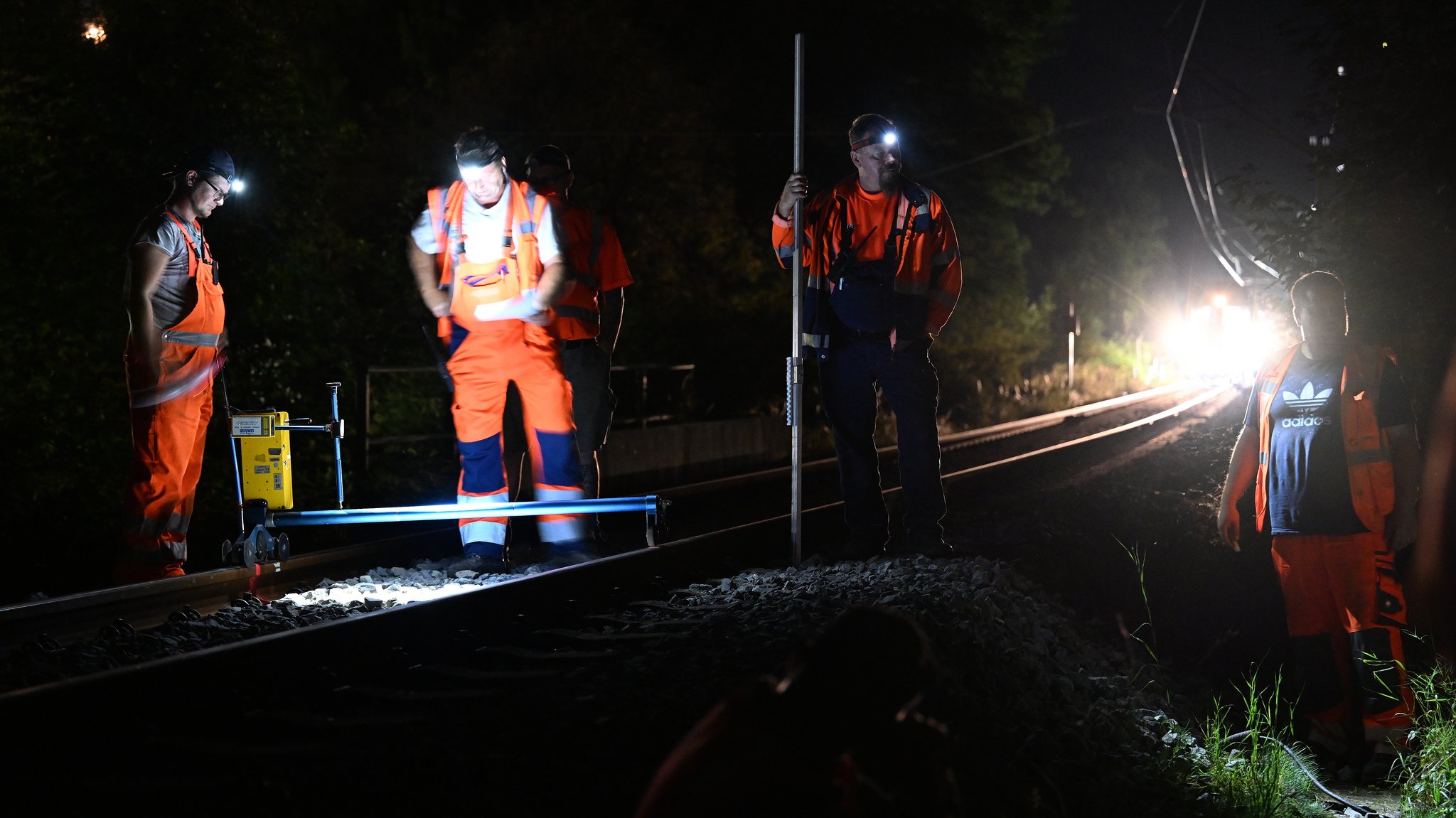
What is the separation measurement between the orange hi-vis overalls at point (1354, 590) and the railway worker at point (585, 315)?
375 cm

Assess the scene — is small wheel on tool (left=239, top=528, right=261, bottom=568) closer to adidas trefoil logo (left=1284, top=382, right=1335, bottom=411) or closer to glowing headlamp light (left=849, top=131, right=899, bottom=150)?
glowing headlamp light (left=849, top=131, right=899, bottom=150)

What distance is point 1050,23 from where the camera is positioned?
33.3 metres

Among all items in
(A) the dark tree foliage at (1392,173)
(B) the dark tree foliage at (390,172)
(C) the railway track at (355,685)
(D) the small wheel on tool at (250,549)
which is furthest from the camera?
(B) the dark tree foliage at (390,172)

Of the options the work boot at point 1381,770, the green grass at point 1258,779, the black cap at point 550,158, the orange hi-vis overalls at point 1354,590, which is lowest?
the work boot at point 1381,770

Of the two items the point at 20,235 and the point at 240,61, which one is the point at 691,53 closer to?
the point at 240,61

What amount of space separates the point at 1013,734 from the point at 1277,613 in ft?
16.4

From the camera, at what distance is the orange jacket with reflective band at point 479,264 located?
6.93 meters

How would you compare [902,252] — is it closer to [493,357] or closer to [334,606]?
[493,357]

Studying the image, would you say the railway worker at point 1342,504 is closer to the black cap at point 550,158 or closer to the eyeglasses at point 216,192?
the black cap at point 550,158

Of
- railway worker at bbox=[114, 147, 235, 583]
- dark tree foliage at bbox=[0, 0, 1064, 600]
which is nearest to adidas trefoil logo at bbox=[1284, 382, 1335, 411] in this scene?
dark tree foliage at bbox=[0, 0, 1064, 600]

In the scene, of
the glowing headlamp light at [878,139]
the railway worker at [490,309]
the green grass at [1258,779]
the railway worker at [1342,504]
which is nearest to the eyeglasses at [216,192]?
the railway worker at [490,309]

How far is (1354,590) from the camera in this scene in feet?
20.0

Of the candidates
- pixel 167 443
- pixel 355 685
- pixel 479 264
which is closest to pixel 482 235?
pixel 479 264

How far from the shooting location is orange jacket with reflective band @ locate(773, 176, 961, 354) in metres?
6.94
